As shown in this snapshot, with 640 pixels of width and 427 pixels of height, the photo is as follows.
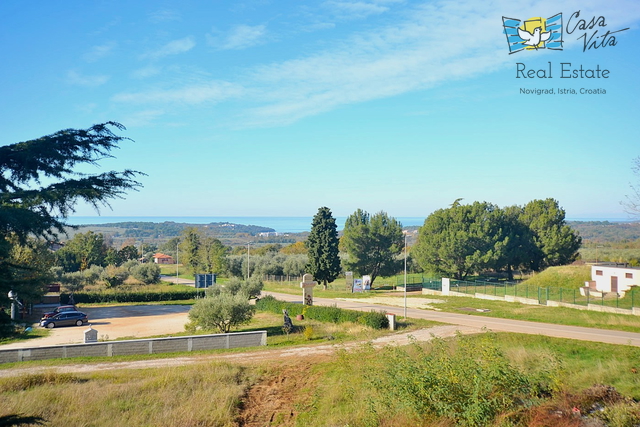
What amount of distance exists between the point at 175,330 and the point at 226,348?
8.28 m

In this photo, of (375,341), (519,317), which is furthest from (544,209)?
(375,341)

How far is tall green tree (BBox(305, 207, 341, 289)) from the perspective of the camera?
54250 mm

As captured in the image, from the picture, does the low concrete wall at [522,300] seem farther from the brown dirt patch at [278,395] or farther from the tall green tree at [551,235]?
the brown dirt patch at [278,395]

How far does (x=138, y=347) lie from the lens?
2291 centimetres

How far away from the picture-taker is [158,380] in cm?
1606

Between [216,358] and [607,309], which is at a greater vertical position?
[607,309]

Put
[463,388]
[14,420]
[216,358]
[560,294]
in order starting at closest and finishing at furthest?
[14,420] < [463,388] < [216,358] < [560,294]

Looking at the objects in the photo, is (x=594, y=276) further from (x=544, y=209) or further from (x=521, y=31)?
(x=521, y=31)

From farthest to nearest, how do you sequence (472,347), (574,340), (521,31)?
1. (521,31)
2. (574,340)
3. (472,347)

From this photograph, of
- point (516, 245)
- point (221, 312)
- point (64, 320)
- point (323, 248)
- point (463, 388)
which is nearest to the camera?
point (463, 388)

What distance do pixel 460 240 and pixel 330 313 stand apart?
1130 inches

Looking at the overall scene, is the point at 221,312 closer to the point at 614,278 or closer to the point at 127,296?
the point at 127,296

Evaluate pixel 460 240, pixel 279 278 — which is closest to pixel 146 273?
pixel 279 278

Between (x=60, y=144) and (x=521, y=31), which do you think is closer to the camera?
(x=60, y=144)
